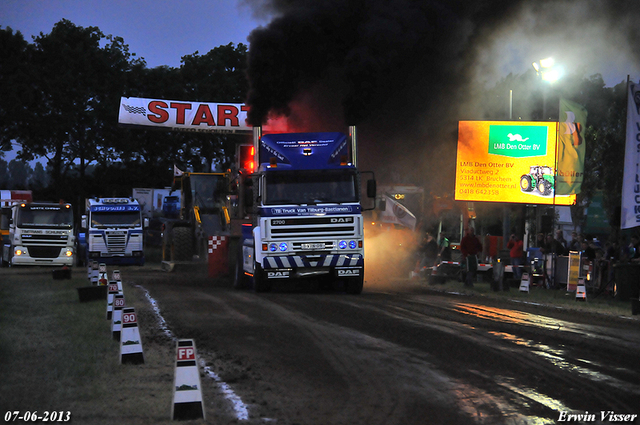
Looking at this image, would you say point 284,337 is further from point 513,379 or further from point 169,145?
point 169,145

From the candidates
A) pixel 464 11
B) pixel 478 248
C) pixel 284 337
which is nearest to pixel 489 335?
pixel 284 337

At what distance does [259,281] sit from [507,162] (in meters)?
11.9

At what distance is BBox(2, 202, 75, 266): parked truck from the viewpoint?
29906 mm

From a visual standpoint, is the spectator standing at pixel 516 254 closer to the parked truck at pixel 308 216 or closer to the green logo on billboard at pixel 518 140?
the green logo on billboard at pixel 518 140

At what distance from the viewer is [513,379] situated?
7773 millimetres

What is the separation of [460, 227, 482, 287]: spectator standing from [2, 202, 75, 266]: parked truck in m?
16.3

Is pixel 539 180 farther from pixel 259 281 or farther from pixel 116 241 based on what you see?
pixel 116 241

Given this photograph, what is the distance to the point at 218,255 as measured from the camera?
2328cm

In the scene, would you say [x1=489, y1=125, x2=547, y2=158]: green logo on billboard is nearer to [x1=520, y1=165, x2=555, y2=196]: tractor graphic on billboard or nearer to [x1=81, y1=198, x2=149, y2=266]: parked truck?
[x1=520, y1=165, x2=555, y2=196]: tractor graphic on billboard

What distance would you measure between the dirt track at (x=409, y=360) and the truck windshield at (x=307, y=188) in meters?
2.75

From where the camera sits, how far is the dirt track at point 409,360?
6574mm

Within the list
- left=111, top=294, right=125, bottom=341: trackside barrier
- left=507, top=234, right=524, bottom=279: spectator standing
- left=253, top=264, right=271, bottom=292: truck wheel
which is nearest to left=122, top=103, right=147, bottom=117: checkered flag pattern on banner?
left=507, top=234, right=524, bottom=279: spectator standing

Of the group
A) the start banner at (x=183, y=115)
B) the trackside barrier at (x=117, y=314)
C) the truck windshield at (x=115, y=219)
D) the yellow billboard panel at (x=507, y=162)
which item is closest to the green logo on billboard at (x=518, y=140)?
the yellow billboard panel at (x=507, y=162)

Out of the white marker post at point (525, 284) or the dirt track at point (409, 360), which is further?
the white marker post at point (525, 284)
